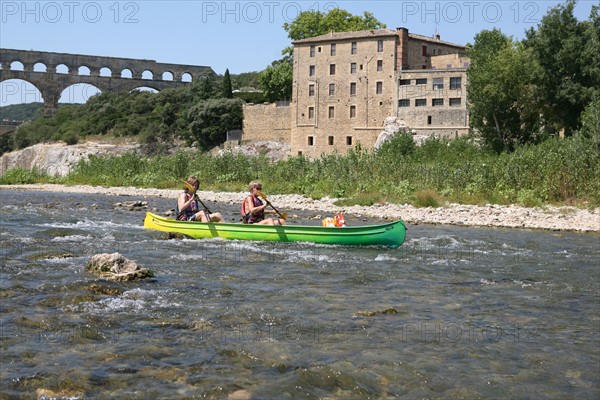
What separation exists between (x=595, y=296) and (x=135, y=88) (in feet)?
305

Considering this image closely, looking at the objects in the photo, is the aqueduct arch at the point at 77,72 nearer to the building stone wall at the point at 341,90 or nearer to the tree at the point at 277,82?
the tree at the point at 277,82

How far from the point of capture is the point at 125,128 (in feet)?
244

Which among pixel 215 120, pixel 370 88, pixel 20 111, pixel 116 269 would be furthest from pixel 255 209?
pixel 20 111

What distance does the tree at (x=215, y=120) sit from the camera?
62.4 m

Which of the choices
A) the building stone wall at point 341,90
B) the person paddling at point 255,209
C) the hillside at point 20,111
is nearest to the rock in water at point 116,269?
the person paddling at point 255,209

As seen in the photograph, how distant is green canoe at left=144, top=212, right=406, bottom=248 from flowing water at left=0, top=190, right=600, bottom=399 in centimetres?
53

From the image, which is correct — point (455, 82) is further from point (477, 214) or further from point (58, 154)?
point (58, 154)

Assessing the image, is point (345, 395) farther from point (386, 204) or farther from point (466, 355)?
point (386, 204)

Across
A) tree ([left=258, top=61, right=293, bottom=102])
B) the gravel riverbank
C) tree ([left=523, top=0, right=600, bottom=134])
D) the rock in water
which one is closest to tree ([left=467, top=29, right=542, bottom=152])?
tree ([left=523, top=0, right=600, bottom=134])

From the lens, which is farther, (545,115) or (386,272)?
(545,115)

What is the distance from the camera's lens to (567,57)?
3650 cm

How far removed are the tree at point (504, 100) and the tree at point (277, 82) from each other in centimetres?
2497

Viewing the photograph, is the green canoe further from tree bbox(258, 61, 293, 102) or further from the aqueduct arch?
the aqueduct arch

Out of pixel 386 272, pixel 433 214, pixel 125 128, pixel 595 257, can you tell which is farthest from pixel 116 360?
pixel 125 128
